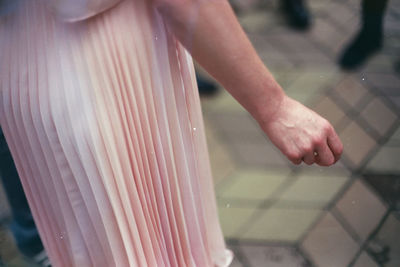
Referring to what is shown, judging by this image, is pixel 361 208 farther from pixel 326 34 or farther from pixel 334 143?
pixel 334 143

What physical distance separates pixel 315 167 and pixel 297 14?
12.2 inches

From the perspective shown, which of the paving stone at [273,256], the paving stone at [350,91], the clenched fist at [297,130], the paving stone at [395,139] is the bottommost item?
the paving stone at [273,256]

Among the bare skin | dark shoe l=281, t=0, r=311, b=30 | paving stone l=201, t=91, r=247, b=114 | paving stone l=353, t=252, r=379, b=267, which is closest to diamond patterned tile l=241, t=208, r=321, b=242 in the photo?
paving stone l=353, t=252, r=379, b=267

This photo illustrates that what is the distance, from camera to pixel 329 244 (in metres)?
0.86

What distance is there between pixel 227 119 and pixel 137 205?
50 centimetres

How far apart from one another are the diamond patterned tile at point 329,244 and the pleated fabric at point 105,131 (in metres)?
0.35

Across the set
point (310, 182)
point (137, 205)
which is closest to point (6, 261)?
point (137, 205)

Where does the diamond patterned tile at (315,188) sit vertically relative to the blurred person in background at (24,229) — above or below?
below

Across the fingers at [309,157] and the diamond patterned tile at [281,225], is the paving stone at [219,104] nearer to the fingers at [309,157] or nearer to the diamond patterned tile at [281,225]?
the diamond patterned tile at [281,225]

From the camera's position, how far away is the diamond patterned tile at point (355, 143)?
755 millimetres

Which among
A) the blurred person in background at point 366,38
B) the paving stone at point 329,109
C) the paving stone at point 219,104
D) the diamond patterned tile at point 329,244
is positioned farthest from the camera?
the paving stone at point 219,104

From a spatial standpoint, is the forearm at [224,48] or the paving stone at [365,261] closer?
the forearm at [224,48]

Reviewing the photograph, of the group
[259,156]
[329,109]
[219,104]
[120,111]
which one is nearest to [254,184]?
[259,156]

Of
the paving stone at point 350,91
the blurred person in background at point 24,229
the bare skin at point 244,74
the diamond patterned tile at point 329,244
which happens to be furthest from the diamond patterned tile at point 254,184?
the bare skin at point 244,74
